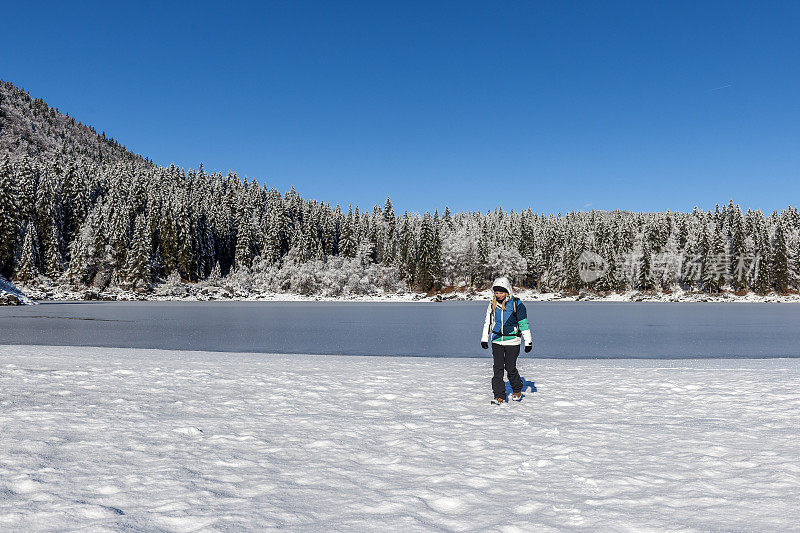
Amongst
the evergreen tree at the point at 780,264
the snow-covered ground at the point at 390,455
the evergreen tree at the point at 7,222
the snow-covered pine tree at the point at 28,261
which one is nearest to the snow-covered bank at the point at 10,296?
the snow-covered pine tree at the point at 28,261

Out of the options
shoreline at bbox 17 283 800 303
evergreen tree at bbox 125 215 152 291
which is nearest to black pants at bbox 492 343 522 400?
shoreline at bbox 17 283 800 303

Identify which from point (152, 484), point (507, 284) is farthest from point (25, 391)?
point (507, 284)

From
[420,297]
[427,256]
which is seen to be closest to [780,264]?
[427,256]

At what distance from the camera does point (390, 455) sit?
661 centimetres

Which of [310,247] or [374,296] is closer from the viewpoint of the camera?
[374,296]

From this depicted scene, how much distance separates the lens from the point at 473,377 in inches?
529

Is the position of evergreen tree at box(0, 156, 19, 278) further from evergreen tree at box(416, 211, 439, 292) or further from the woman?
the woman

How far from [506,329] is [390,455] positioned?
438 centimetres

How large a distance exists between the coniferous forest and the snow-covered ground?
96.1 meters

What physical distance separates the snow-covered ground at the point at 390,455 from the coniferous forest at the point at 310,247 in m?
96.1

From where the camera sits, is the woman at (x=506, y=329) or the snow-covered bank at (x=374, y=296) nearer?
the woman at (x=506, y=329)

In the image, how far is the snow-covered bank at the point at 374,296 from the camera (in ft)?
324

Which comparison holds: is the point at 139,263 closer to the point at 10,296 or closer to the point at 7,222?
the point at 7,222

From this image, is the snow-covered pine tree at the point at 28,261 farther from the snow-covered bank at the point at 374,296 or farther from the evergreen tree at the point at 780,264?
the evergreen tree at the point at 780,264
